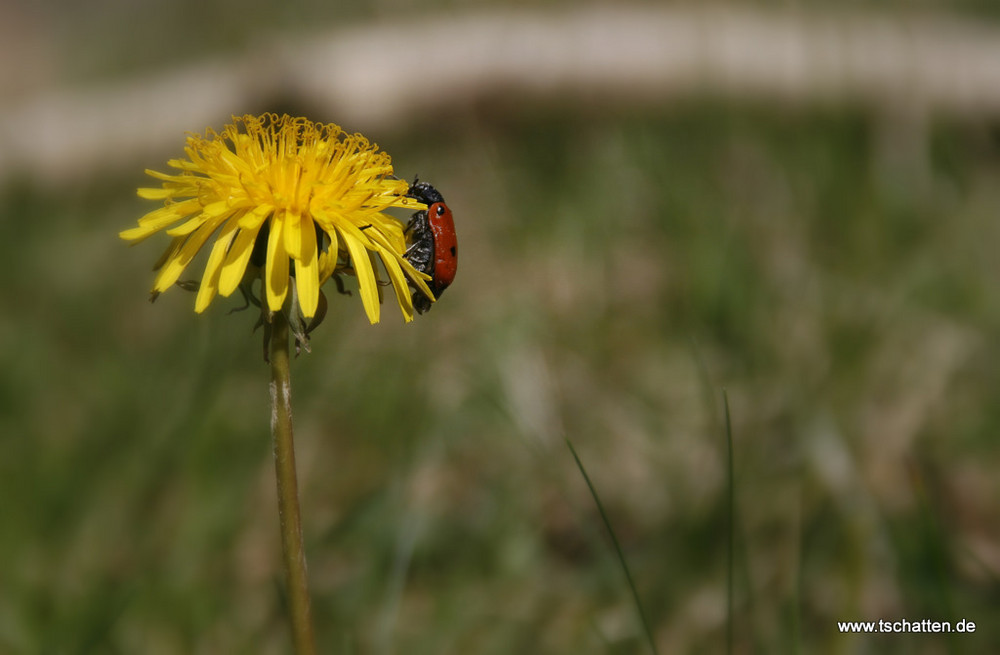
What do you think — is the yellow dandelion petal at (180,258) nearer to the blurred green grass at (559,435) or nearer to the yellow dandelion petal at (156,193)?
the yellow dandelion petal at (156,193)

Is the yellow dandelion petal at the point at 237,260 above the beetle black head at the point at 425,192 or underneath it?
underneath

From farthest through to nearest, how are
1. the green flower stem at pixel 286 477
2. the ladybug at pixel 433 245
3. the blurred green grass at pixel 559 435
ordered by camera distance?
1. the blurred green grass at pixel 559 435
2. the ladybug at pixel 433 245
3. the green flower stem at pixel 286 477

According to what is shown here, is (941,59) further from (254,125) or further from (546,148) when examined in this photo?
(254,125)

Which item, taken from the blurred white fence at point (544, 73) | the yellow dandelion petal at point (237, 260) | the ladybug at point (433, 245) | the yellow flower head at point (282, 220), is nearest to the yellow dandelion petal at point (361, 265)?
the yellow flower head at point (282, 220)

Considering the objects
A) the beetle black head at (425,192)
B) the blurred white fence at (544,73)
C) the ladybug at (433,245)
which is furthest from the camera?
the blurred white fence at (544,73)

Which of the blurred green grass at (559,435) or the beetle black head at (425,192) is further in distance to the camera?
the blurred green grass at (559,435)
